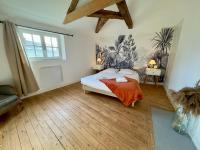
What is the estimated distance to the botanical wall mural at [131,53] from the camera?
11.5 feet

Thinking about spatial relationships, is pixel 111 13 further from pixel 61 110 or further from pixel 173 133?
pixel 173 133

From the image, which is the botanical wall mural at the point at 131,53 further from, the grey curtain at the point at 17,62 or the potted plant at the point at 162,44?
the grey curtain at the point at 17,62

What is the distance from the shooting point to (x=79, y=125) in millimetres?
1770

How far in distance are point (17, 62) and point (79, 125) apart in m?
2.10

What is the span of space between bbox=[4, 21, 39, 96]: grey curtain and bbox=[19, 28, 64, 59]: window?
0.88ft

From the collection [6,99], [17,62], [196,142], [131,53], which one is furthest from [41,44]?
[196,142]

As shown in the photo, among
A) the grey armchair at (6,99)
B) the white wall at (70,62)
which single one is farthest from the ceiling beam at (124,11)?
the grey armchair at (6,99)

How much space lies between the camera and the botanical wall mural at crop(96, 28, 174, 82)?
350 cm

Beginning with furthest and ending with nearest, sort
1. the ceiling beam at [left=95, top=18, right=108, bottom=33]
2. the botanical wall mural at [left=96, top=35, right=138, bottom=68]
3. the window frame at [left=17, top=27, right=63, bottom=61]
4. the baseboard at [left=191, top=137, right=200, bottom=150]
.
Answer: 1. the botanical wall mural at [left=96, top=35, right=138, bottom=68]
2. the ceiling beam at [left=95, top=18, right=108, bottom=33]
3. the window frame at [left=17, top=27, right=63, bottom=61]
4. the baseboard at [left=191, top=137, right=200, bottom=150]

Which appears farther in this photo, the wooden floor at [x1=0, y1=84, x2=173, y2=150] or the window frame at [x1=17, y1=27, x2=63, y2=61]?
the window frame at [x1=17, y1=27, x2=63, y2=61]

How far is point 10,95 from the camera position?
6.67 ft

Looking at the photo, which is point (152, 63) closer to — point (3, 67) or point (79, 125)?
point (79, 125)

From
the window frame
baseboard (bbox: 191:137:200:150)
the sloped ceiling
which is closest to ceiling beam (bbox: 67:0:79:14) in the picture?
the sloped ceiling

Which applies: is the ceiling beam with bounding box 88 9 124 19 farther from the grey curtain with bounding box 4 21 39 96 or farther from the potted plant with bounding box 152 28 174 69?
the grey curtain with bounding box 4 21 39 96
